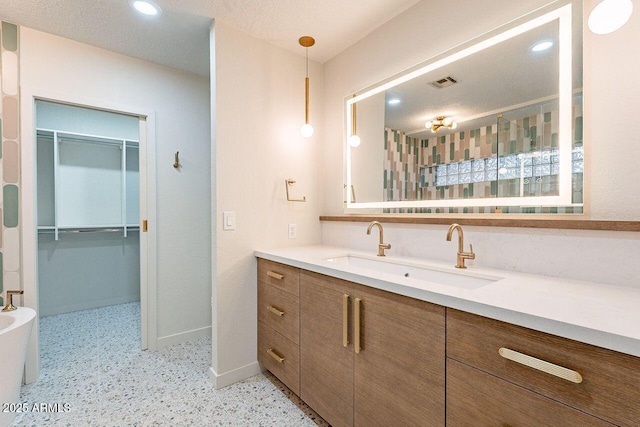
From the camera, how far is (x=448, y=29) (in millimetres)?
1608

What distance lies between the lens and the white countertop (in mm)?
669

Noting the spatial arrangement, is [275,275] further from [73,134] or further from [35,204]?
[73,134]

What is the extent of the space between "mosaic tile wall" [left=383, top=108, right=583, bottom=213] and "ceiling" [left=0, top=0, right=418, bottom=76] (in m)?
0.76

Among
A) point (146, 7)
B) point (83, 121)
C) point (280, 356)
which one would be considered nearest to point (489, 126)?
point (280, 356)

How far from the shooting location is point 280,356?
181 cm

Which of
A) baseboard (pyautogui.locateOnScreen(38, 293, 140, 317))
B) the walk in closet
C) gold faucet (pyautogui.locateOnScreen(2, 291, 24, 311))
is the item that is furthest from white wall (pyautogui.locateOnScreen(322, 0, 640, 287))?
baseboard (pyautogui.locateOnScreen(38, 293, 140, 317))

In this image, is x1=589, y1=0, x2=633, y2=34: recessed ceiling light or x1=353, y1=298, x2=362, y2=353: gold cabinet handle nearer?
x1=589, y1=0, x2=633, y2=34: recessed ceiling light

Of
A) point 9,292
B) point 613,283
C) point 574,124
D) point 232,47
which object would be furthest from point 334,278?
point 9,292

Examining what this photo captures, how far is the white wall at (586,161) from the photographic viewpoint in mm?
1065

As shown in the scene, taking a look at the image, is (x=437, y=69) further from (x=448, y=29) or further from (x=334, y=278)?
(x=334, y=278)

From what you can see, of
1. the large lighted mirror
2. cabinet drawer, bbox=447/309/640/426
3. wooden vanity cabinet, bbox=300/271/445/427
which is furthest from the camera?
the large lighted mirror

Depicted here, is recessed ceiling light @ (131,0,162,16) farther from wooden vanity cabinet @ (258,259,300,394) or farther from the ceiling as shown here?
wooden vanity cabinet @ (258,259,300,394)

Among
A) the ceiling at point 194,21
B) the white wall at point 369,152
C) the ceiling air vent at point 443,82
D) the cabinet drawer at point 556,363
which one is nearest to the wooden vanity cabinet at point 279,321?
the white wall at point 369,152

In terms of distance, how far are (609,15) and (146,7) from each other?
226 cm
